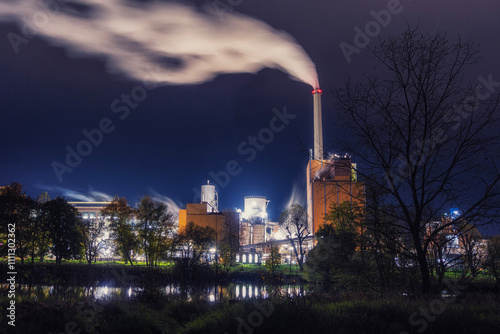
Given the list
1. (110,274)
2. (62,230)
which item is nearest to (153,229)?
(110,274)

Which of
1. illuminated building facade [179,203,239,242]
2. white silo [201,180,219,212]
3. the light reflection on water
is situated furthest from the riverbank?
white silo [201,180,219,212]

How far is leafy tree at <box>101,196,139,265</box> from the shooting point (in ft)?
161

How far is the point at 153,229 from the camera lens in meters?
48.5

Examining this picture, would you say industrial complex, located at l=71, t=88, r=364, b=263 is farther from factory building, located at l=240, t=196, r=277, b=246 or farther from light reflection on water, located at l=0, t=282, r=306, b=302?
light reflection on water, located at l=0, t=282, r=306, b=302

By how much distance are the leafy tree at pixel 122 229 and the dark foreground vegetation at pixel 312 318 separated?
40.8m

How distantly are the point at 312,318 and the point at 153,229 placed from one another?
44.1 metres

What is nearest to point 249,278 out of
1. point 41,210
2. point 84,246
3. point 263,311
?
point 84,246

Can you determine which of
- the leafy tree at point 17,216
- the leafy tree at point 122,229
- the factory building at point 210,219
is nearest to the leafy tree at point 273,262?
the leafy tree at point 122,229

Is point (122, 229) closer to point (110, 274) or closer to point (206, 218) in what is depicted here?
point (110, 274)

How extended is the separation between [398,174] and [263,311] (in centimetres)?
406

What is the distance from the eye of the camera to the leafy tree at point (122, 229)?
4894 centimetres

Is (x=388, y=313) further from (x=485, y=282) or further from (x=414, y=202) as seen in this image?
(x=485, y=282)

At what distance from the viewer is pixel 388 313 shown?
23.2 ft

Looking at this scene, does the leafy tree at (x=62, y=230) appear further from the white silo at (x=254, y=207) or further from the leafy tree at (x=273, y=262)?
the white silo at (x=254, y=207)
